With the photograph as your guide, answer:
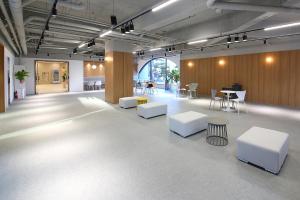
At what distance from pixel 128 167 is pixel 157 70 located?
15719 millimetres

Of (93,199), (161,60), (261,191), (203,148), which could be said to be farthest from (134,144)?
(161,60)

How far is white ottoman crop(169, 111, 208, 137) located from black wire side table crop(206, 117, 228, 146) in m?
0.27

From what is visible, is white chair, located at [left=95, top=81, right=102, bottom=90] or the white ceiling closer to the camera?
the white ceiling

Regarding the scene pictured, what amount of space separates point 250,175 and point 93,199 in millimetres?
2400

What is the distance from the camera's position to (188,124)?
14.8 feet

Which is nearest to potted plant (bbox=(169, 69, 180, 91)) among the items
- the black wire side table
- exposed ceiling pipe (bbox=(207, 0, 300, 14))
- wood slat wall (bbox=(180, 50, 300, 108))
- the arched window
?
the arched window

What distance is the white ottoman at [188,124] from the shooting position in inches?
177

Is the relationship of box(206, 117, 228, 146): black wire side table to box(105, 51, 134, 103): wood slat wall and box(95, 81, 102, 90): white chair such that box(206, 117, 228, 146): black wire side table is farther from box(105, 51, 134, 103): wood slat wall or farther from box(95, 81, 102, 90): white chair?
box(95, 81, 102, 90): white chair

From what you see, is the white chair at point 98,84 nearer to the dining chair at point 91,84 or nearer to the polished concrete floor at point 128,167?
the dining chair at point 91,84

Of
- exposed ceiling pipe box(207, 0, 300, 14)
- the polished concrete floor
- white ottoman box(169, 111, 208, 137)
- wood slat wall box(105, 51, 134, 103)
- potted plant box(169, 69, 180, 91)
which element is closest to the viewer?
the polished concrete floor

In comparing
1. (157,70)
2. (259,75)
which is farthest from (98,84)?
(259,75)

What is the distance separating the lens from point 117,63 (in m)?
9.70

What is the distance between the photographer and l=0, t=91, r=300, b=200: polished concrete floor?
2.42 meters

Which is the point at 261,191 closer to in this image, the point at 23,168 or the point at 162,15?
the point at 23,168
